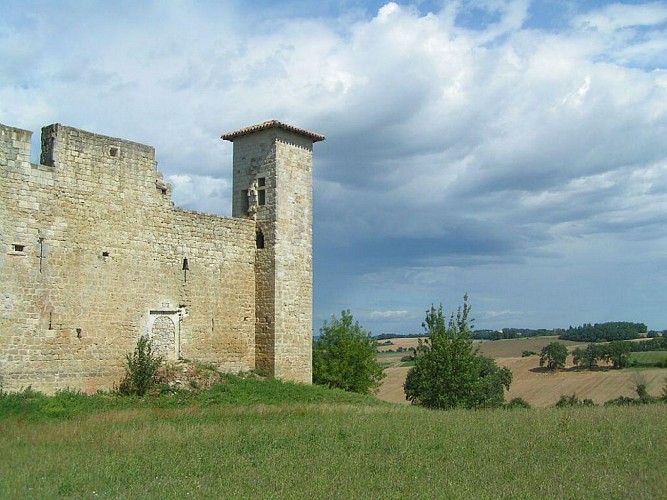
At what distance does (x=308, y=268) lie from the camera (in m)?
24.0

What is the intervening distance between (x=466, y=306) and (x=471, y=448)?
1351cm

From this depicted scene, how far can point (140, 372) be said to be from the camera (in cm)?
1866

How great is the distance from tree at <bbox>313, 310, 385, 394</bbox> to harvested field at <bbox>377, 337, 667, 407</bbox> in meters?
10.2

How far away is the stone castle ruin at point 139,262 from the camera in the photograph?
17.0 metres

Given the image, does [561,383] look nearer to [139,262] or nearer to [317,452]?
[139,262]

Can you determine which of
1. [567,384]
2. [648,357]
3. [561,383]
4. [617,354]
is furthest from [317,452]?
[648,357]

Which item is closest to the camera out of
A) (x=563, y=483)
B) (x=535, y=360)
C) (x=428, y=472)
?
(x=563, y=483)

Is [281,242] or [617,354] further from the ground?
[281,242]

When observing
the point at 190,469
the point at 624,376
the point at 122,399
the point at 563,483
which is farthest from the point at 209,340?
the point at 624,376

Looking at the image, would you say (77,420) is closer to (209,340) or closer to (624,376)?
(209,340)

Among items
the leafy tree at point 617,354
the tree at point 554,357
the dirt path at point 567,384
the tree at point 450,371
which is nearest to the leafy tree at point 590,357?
the leafy tree at point 617,354

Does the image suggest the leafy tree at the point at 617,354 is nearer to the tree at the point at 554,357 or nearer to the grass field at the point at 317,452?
the tree at the point at 554,357

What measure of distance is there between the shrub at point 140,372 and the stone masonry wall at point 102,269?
33 centimetres

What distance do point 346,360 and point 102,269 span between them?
48.1ft
